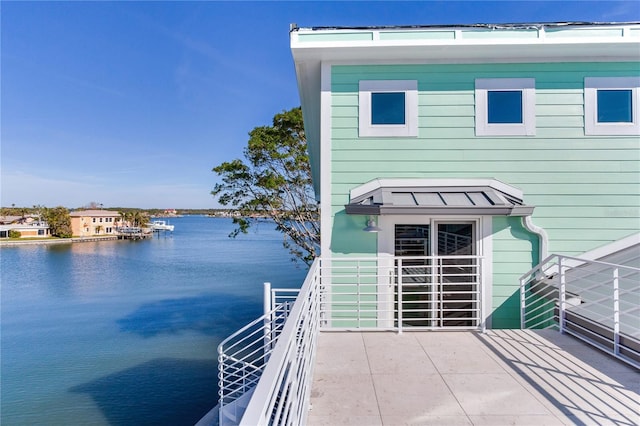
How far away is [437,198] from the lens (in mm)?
4762

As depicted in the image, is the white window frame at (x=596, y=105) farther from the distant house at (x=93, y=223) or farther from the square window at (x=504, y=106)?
the distant house at (x=93, y=223)

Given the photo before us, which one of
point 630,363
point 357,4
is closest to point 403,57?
point 357,4

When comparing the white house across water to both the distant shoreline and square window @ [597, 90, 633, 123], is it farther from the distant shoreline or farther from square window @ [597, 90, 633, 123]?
the distant shoreline

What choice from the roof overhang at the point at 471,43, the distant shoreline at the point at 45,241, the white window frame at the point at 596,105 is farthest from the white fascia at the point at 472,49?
the distant shoreline at the point at 45,241

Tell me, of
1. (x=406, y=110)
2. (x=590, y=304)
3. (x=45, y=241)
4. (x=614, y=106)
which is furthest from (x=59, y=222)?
(x=614, y=106)

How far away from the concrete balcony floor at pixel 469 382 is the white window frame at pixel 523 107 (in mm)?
3172

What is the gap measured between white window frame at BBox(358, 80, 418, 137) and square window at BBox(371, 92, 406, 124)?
0.06 meters

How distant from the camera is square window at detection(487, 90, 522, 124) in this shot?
5129 mm

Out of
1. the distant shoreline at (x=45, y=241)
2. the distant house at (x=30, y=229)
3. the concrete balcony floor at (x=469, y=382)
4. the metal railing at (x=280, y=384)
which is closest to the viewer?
the metal railing at (x=280, y=384)

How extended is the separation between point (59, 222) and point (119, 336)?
148 feet

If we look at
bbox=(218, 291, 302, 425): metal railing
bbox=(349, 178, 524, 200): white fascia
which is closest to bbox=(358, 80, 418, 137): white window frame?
bbox=(349, 178, 524, 200): white fascia

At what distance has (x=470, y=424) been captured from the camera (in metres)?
2.31

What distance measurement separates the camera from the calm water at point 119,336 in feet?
30.3

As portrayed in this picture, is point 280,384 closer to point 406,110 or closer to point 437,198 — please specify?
point 437,198
